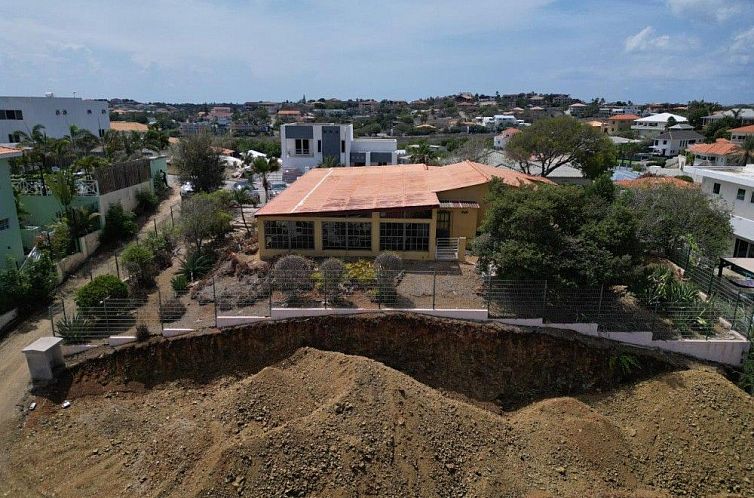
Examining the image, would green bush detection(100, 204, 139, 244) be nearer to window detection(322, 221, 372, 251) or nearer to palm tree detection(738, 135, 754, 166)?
window detection(322, 221, 372, 251)

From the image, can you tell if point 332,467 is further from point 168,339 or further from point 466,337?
point 168,339

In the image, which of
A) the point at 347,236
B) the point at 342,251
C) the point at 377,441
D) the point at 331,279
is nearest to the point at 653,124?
Answer: the point at 347,236

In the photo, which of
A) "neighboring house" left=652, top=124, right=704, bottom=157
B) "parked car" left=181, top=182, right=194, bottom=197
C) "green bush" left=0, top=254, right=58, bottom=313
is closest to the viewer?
"green bush" left=0, top=254, right=58, bottom=313

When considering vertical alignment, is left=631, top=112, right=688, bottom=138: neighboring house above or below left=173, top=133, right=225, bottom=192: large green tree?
above

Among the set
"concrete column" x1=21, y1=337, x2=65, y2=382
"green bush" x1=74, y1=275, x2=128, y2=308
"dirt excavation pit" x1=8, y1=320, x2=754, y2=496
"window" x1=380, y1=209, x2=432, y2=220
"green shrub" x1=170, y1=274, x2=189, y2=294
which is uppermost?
"window" x1=380, y1=209, x2=432, y2=220

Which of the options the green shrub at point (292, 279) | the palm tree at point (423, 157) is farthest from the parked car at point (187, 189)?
the palm tree at point (423, 157)

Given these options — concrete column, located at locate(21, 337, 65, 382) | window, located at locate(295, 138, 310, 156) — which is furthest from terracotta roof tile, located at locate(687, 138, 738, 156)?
concrete column, located at locate(21, 337, 65, 382)
